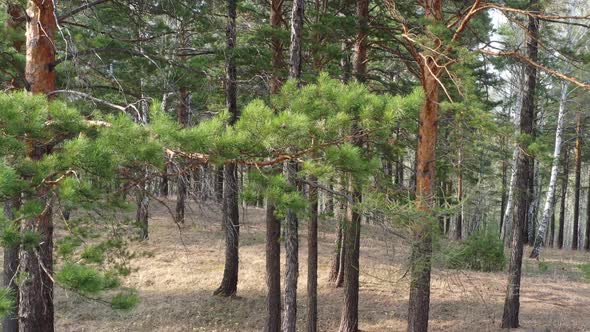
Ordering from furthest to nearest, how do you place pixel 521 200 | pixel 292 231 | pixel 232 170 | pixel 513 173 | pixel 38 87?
pixel 513 173, pixel 521 200, pixel 292 231, pixel 232 170, pixel 38 87

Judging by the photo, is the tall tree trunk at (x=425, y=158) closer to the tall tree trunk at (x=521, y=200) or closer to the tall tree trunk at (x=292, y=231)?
the tall tree trunk at (x=292, y=231)

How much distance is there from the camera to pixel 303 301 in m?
12.1

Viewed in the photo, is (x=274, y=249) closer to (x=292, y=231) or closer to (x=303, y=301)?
(x=292, y=231)

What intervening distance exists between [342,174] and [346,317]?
5927 millimetres

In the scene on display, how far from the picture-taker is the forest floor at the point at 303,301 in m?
10.8

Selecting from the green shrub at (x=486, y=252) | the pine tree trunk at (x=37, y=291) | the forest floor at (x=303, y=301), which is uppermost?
the pine tree trunk at (x=37, y=291)

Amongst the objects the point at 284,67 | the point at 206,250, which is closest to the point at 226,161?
the point at 284,67

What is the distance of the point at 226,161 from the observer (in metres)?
4.48

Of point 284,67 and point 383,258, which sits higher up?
point 284,67

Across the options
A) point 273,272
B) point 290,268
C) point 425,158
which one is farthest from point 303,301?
point 425,158

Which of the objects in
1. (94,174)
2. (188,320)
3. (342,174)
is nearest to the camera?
(94,174)

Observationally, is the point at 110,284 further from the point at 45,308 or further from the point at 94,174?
the point at 45,308

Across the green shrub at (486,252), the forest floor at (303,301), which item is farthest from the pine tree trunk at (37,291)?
the green shrub at (486,252)

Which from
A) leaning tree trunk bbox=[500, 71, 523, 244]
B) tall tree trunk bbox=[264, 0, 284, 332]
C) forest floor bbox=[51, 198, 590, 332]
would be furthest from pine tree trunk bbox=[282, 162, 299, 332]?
leaning tree trunk bbox=[500, 71, 523, 244]
